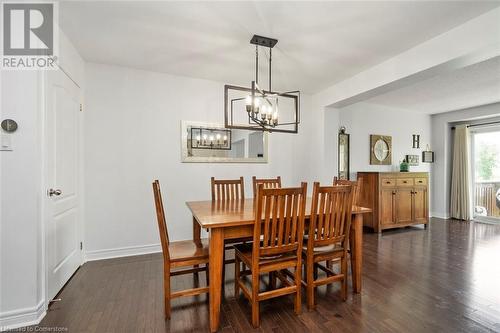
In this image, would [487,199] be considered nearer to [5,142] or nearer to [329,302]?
[329,302]

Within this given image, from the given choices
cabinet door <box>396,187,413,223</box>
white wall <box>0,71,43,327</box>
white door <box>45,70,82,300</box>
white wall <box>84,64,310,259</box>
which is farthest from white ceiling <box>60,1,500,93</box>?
cabinet door <box>396,187,413,223</box>

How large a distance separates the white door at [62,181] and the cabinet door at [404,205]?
5.13 meters

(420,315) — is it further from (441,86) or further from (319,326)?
(441,86)

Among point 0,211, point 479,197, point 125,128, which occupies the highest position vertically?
point 125,128

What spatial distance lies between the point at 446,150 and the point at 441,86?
244cm

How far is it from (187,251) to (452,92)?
498 cm

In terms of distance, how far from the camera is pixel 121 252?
10.2 feet

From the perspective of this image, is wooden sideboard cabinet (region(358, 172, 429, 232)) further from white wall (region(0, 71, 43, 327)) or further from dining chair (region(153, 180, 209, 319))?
white wall (region(0, 71, 43, 327))

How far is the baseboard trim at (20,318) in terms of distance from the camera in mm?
1679

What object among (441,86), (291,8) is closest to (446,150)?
(441,86)

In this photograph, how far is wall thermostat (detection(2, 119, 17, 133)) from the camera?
1.70 m

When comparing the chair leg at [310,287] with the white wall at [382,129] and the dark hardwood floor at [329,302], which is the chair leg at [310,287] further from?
the white wall at [382,129]

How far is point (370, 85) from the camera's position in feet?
10.4

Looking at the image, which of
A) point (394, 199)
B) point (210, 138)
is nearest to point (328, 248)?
point (210, 138)
